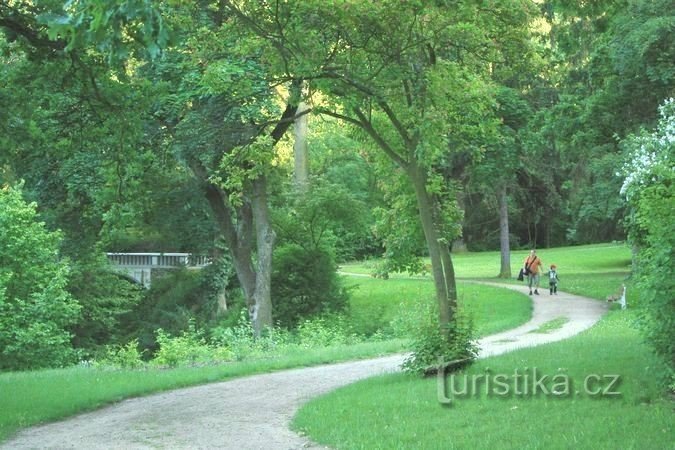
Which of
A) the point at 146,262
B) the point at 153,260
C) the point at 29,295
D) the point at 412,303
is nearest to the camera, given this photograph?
the point at 29,295

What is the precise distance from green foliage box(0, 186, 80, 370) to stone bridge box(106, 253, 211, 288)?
49.5ft

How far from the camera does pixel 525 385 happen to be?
1075 cm

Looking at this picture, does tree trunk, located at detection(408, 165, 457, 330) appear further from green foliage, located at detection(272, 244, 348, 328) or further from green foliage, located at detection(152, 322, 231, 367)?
green foliage, located at detection(272, 244, 348, 328)

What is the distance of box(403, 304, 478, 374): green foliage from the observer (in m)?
12.9

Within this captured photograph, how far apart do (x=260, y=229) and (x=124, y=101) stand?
561 inches

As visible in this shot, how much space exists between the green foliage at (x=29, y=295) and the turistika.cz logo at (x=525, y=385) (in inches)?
618

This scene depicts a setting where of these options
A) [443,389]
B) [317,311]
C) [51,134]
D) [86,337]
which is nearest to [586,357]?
[443,389]

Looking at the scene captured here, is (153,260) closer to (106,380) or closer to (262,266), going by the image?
(262,266)

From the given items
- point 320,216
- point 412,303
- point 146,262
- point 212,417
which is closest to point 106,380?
point 212,417

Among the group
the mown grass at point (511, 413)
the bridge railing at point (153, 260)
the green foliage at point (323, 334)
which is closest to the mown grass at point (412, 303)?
the green foliage at point (323, 334)

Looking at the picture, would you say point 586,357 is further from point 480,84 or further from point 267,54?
point 267,54

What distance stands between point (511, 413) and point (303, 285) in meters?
24.2

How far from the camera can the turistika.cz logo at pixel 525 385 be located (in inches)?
396

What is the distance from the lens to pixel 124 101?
13641 millimetres
